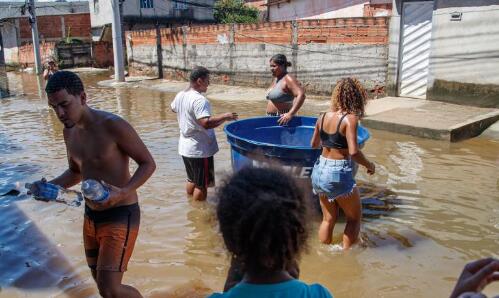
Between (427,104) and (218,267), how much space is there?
8640mm

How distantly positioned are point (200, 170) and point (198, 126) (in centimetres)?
55

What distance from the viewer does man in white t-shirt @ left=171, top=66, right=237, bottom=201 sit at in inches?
203

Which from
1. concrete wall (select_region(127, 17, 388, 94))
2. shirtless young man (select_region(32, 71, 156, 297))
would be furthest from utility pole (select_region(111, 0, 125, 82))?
shirtless young man (select_region(32, 71, 156, 297))

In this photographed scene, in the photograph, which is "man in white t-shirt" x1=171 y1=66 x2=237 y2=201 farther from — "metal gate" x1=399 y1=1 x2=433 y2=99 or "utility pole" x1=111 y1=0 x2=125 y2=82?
"utility pole" x1=111 y1=0 x2=125 y2=82

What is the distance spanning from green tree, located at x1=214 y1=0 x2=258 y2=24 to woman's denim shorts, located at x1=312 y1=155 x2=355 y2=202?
87.6 ft

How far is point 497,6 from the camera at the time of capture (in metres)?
10.2

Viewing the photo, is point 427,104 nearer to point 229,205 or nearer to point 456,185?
point 456,185

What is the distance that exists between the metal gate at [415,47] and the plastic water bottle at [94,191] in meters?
10.9

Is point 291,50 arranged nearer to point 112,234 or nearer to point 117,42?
point 117,42

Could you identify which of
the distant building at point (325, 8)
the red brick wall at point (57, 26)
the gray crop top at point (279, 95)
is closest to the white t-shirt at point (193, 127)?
the gray crop top at point (279, 95)

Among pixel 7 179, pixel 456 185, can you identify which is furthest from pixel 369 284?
pixel 7 179

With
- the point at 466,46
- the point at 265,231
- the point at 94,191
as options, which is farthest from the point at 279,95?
the point at 466,46

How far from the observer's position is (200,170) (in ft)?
17.9

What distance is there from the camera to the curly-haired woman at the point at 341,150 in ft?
13.0
